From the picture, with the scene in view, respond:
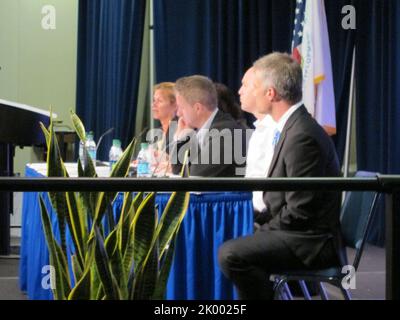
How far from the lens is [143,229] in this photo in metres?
1.47

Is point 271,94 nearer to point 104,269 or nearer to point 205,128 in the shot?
point 205,128

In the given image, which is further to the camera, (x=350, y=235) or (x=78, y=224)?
(x=350, y=235)

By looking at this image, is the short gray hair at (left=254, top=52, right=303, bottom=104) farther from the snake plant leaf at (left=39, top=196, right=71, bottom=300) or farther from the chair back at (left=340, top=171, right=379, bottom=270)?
the snake plant leaf at (left=39, top=196, right=71, bottom=300)

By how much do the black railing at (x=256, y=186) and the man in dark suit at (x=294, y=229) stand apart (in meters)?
0.83

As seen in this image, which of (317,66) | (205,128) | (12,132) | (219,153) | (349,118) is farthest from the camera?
(349,118)

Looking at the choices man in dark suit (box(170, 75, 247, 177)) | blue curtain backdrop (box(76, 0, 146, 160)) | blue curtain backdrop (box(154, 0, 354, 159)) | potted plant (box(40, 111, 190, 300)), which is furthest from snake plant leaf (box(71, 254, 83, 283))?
blue curtain backdrop (box(154, 0, 354, 159))

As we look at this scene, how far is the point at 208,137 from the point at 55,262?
118cm

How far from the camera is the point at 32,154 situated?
5.75 meters

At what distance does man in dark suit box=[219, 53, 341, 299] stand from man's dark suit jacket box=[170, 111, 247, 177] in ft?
1.24

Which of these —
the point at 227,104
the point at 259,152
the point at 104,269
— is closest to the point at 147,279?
the point at 104,269

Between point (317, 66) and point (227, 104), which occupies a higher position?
point (317, 66)

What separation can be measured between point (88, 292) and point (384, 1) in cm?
454
